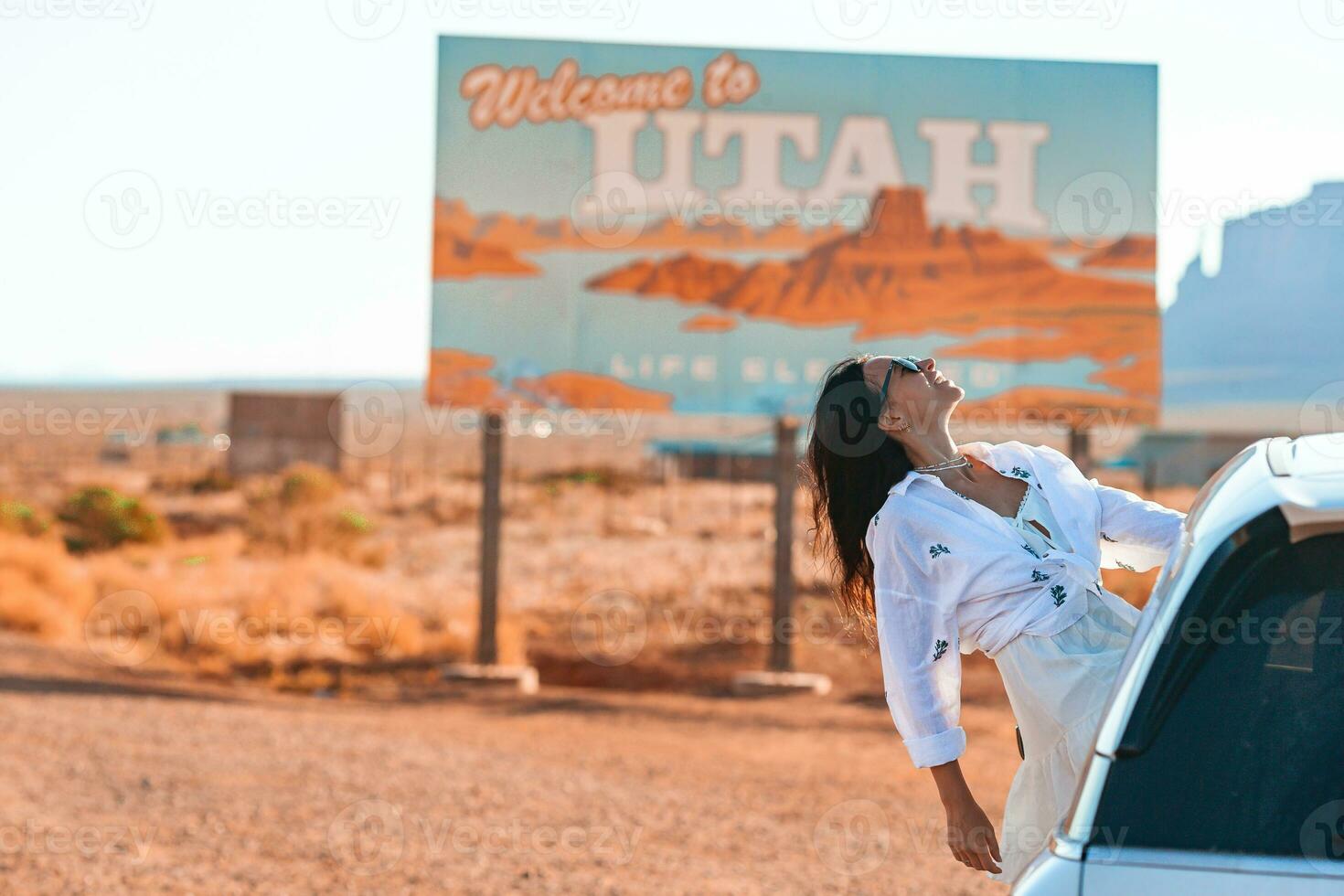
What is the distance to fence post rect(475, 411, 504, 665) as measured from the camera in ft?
39.3

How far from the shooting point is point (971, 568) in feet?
8.48

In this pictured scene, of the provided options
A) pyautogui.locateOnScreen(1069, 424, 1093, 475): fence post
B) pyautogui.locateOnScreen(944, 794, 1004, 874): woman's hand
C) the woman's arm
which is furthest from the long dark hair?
pyautogui.locateOnScreen(1069, 424, 1093, 475): fence post

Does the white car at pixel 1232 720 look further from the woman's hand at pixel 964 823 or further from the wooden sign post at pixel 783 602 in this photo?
the wooden sign post at pixel 783 602

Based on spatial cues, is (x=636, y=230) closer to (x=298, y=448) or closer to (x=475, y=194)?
(x=475, y=194)

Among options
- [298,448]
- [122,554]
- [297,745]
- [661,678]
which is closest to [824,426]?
[297,745]

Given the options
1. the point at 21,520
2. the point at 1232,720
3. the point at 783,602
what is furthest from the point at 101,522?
the point at 1232,720

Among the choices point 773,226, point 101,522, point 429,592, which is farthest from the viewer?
point 101,522

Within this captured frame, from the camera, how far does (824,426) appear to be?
2.83 meters

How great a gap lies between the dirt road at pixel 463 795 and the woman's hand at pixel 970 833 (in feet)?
11.6

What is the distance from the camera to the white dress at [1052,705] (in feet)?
8.13

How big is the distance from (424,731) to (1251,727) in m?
8.26

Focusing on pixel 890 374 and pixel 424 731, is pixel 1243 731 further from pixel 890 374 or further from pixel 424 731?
pixel 424 731

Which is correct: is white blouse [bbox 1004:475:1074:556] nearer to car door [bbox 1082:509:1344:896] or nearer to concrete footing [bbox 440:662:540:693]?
car door [bbox 1082:509:1344:896]

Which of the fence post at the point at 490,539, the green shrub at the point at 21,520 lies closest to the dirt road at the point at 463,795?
the fence post at the point at 490,539
